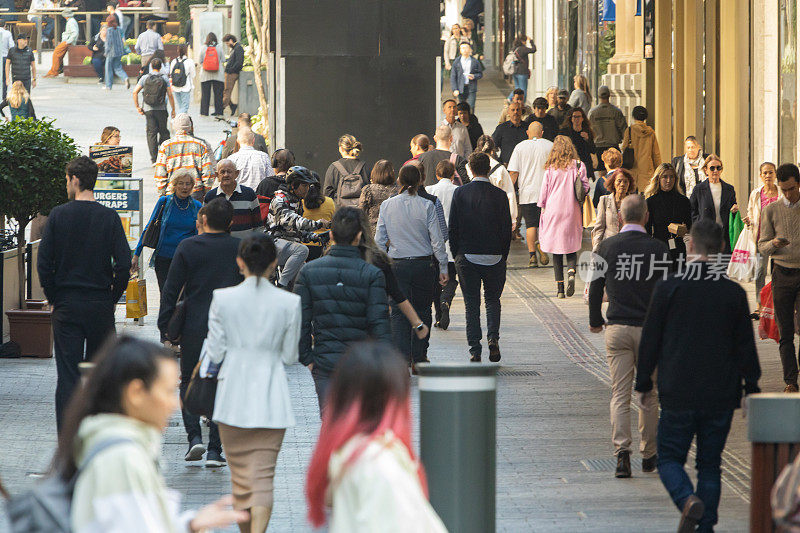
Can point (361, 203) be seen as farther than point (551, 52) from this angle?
No

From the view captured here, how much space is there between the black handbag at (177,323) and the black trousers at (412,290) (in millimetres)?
3307

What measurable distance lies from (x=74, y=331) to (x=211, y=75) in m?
26.8

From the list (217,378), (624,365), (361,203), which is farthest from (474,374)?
(361,203)

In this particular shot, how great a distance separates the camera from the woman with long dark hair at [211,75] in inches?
1345

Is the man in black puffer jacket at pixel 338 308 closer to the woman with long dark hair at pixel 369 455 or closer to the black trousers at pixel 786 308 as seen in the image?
the woman with long dark hair at pixel 369 455

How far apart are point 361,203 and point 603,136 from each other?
9.69m

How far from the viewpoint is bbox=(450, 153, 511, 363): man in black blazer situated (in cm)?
1207

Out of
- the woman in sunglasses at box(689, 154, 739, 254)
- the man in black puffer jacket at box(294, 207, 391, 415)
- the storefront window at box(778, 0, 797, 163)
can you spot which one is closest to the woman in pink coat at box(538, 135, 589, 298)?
the woman in sunglasses at box(689, 154, 739, 254)

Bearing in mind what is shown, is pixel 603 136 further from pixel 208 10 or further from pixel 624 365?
pixel 208 10

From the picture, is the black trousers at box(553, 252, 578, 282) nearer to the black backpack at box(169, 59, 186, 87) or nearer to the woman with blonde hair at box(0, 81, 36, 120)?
the woman with blonde hair at box(0, 81, 36, 120)

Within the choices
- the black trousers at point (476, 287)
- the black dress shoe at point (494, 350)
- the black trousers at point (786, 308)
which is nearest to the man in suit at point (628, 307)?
the black trousers at point (786, 308)

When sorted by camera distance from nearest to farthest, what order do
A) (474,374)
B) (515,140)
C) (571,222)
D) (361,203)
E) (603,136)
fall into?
1. (474,374)
2. (361,203)
3. (571,222)
4. (515,140)
5. (603,136)

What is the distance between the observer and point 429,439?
6164 mm

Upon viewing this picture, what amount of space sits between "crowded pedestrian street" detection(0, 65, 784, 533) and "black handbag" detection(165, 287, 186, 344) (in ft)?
2.82
